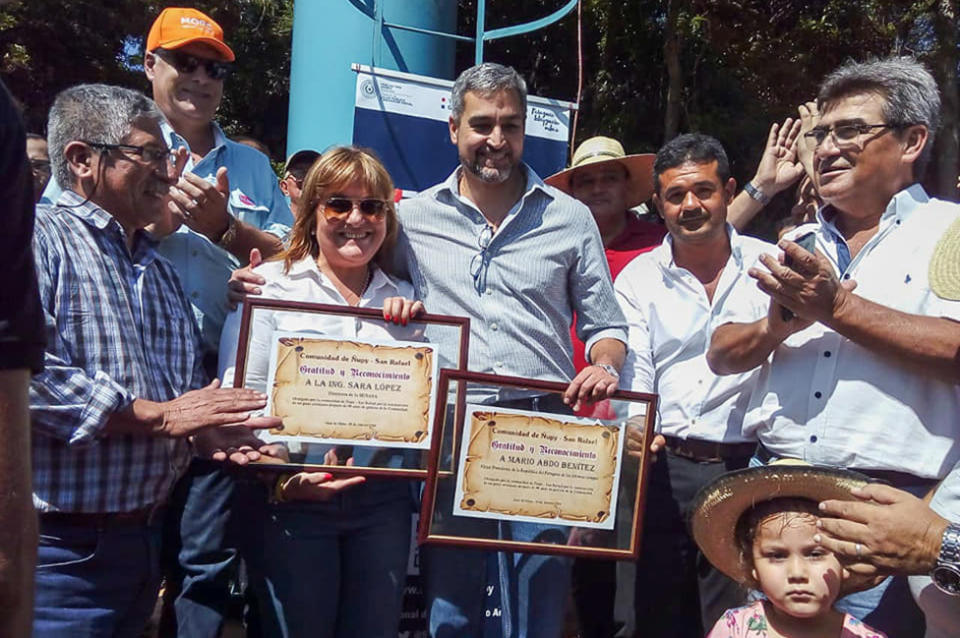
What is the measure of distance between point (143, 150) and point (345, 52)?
3803 mm

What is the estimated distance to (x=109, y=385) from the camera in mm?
3176

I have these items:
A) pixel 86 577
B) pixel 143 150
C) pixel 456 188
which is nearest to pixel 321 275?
pixel 456 188

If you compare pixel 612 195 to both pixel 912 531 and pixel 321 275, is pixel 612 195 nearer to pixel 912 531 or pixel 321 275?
pixel 321 275

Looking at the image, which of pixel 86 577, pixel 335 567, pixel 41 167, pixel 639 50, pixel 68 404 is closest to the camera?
pixel 68 404

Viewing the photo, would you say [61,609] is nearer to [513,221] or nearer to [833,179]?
[513,221]

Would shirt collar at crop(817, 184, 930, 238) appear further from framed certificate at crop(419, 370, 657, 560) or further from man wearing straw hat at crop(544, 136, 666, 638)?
man wearing straw hat at crop(544, 136, 666, 638)

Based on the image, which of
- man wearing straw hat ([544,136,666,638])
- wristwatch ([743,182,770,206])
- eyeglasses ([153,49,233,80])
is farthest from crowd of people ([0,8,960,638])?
wristwatch ([743,182,770,206])

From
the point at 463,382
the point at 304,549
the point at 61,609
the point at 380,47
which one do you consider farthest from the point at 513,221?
the point at 380,47

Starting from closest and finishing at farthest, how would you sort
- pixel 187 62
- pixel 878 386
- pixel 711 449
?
pixel 878 386 < pixel 711 449 < pixel 187 62

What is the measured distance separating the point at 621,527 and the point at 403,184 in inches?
115

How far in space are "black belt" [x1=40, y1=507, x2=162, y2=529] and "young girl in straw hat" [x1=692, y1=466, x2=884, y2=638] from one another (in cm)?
182

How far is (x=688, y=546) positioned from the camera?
4.35m

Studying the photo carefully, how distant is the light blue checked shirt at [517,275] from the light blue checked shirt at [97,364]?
982mm

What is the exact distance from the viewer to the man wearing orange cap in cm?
387
